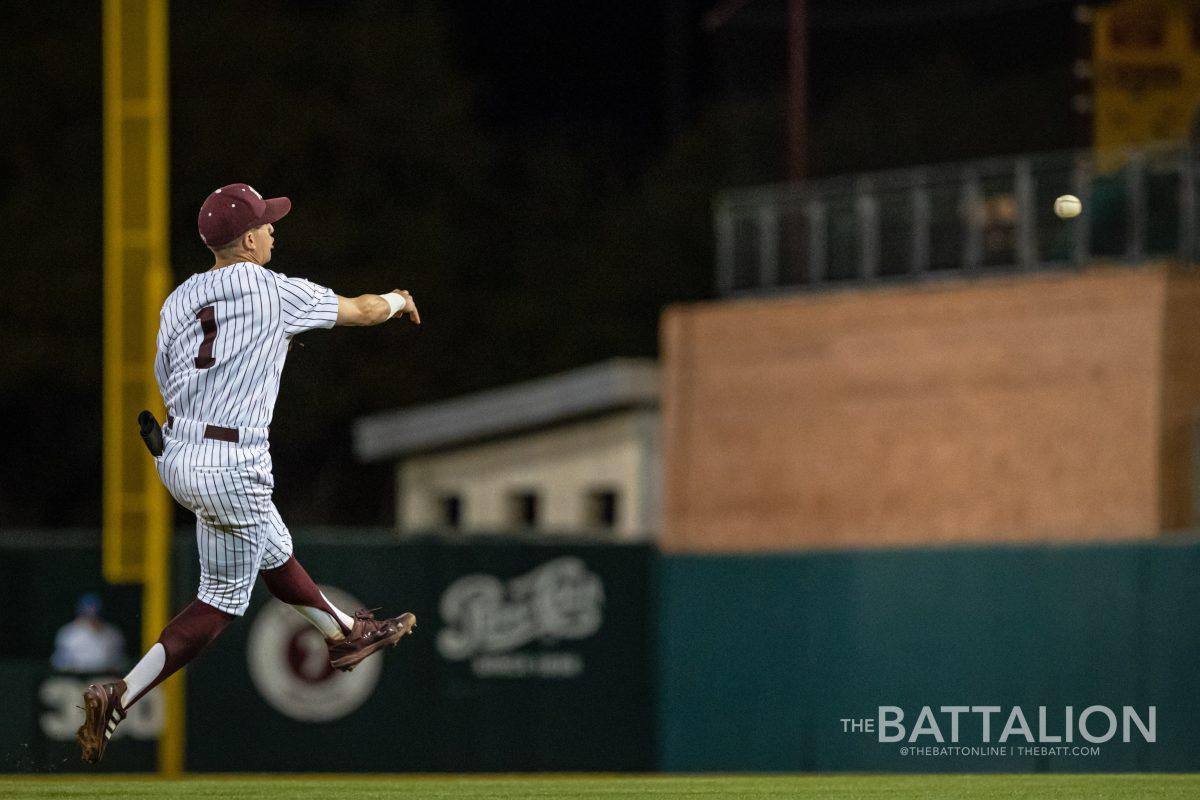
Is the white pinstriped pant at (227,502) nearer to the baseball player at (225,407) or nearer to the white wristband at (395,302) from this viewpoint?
the baseball player at (225,407)

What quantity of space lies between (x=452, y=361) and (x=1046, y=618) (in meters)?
27.0

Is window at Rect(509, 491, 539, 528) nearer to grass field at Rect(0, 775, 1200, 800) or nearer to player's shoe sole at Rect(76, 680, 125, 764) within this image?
grass field at Rect(0, 775, 1200, 800)

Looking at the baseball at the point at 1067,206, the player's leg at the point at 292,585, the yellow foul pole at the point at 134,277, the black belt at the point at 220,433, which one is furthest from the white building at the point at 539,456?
the black belt at the point at 220,433

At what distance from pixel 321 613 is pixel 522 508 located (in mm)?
18241

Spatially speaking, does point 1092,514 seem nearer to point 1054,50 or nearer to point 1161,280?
point 1161,280

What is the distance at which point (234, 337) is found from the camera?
8055 mm

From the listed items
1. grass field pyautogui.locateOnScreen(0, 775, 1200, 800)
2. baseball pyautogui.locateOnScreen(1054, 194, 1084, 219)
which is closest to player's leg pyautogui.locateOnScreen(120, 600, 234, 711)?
grass field pyautogui.locateOnScreen(0, 775, 1200, 800)

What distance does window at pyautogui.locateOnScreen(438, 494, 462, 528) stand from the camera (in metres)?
27.0

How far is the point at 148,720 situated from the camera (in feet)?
56.0

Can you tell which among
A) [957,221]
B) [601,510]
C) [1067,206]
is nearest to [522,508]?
[601,510]

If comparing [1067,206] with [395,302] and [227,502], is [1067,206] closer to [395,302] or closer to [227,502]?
[395,302]

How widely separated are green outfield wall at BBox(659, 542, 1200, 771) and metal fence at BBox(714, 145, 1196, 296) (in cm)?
417

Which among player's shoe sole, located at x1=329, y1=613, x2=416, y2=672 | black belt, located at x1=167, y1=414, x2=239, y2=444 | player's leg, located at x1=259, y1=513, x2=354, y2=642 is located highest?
black belt, located at x1=167, y1=414, x2=239, y2=444

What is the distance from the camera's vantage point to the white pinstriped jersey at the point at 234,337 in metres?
8.05
